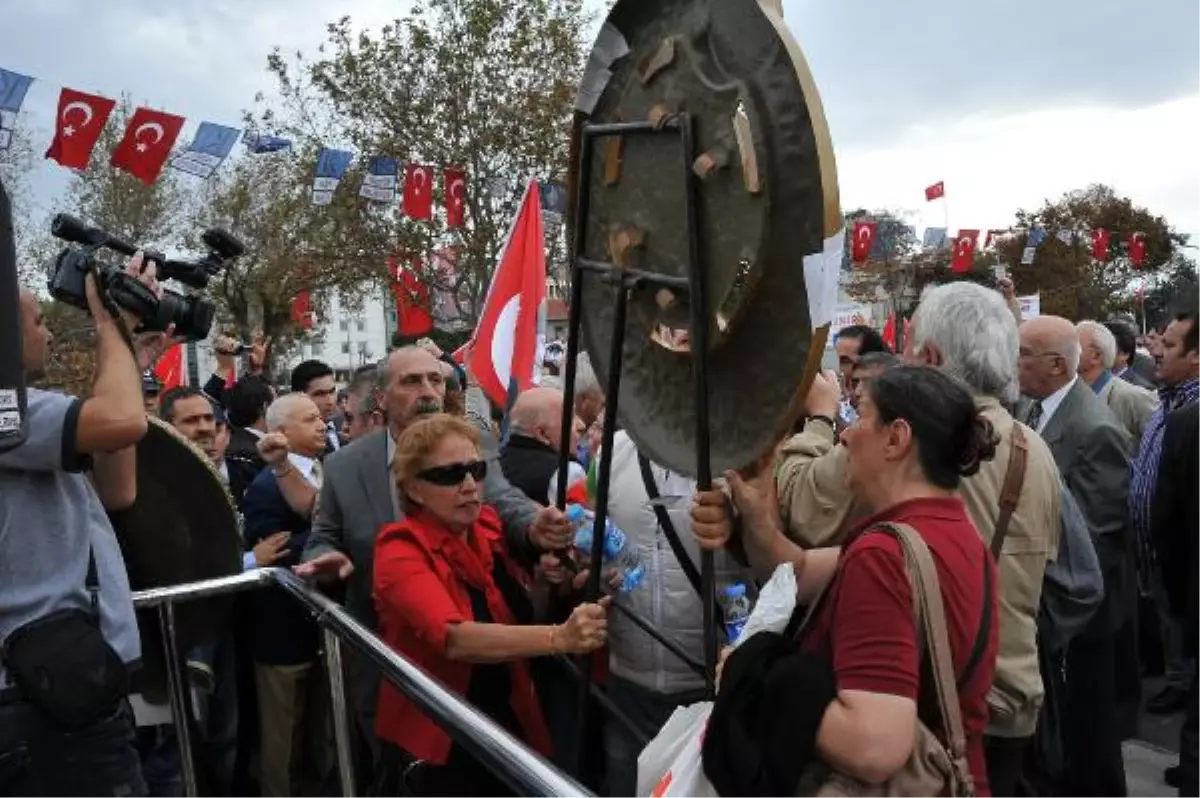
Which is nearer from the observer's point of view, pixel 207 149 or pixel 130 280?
pixel 130 280

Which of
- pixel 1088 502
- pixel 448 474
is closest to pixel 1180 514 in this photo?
pixel 1088 502

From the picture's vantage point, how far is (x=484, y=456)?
352 centimetres

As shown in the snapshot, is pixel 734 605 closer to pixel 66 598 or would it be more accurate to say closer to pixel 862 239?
pixel 66 598

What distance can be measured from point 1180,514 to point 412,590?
10.1 ft

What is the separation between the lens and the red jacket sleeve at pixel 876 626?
1.85m

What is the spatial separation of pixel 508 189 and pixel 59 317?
10841mm

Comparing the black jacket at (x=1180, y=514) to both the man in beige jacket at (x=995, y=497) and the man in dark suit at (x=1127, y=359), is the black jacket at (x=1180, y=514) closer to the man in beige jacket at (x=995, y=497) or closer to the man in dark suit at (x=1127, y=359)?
the man in beige jacket at (x=995, y=497)

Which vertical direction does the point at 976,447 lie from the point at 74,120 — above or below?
below

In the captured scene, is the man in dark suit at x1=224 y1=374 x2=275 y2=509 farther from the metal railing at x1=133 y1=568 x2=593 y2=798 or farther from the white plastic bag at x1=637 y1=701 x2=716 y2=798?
the white plastic bag at x1=637 y1=701 x2=716 y2=798

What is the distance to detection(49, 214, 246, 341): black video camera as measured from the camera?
284 centimetres

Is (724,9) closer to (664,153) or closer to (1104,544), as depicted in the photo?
(664,153)

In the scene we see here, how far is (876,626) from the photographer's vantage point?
188cm

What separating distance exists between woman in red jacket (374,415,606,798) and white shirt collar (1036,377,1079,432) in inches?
102

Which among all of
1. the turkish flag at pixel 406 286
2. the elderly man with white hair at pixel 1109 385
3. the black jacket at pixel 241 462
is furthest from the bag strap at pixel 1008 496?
the turkish flag at pixel 406 286
